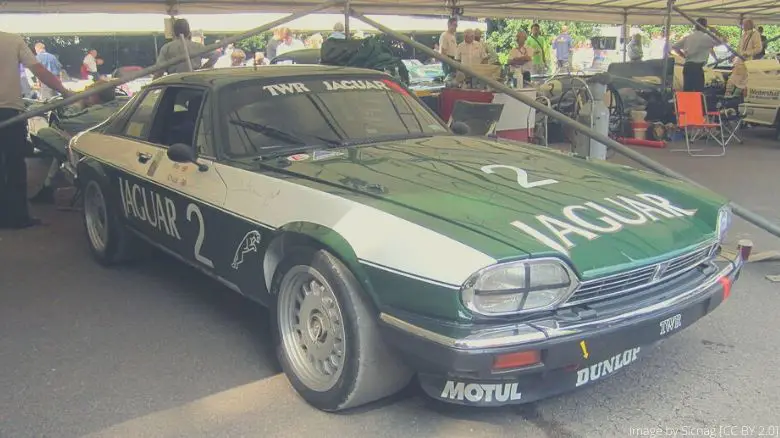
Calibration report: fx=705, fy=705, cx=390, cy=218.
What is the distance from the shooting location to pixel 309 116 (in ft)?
13.0

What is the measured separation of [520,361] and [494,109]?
5.51 m

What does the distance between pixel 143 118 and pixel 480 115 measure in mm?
4083

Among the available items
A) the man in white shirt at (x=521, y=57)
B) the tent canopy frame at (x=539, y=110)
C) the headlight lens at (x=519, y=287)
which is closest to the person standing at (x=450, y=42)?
the man in white shirt at (x=521, y=57)

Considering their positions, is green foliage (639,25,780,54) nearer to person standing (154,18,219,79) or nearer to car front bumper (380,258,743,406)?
person standing (154,18,219,79)

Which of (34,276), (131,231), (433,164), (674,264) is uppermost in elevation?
(433,164)

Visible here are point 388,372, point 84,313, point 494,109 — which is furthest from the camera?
point 494,109

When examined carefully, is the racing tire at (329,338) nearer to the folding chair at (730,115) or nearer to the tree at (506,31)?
the folding chair at (730,115)

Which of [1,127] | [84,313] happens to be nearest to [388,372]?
[84,313]

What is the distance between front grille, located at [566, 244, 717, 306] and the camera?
Result: 2.63m

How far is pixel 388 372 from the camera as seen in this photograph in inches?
111

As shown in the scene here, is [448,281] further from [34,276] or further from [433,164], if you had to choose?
[34,276]

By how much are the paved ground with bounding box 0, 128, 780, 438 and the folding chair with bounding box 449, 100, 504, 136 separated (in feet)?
11.2

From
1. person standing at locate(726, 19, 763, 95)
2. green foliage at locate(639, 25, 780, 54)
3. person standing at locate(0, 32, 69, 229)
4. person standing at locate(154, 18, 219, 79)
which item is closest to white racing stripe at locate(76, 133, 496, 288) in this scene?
person standing at locate(0, 32, 69, 229)

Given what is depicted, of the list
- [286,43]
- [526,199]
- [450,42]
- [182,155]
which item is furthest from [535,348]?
[286,43]
